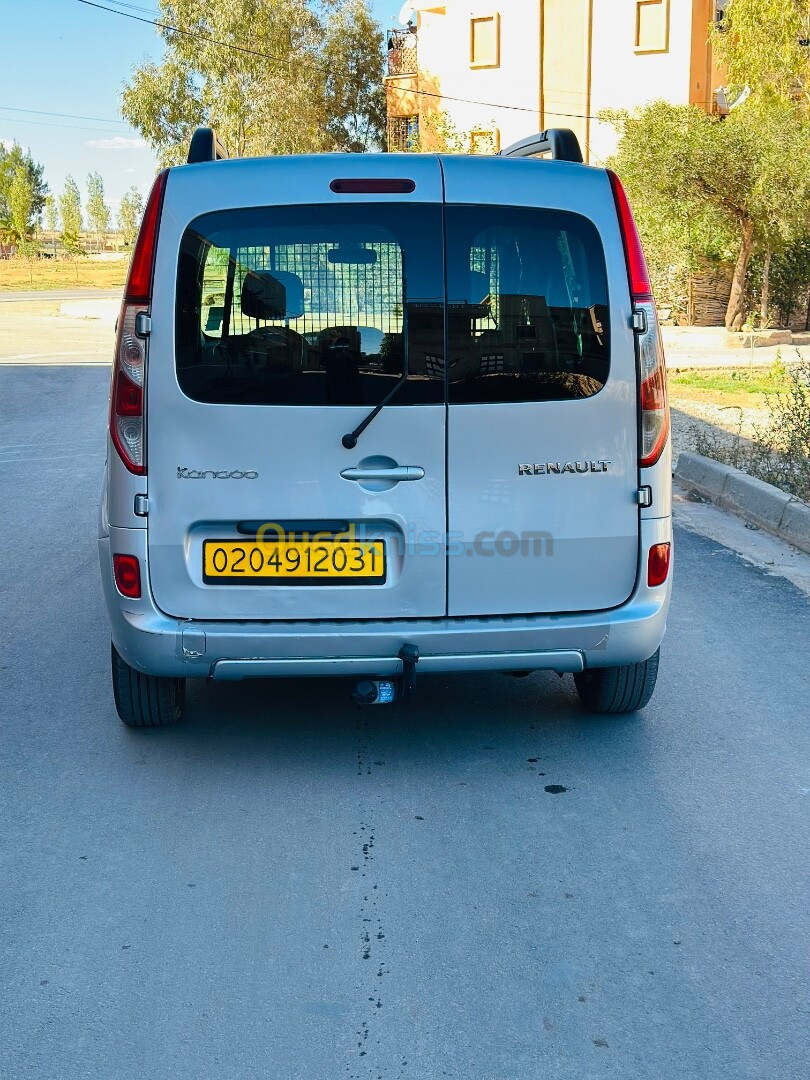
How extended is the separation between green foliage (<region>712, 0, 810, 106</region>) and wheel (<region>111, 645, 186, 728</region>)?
2176cm

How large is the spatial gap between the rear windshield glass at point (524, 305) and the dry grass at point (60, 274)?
169ft

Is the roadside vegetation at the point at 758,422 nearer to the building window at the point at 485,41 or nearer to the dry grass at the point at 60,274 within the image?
the building window at the point at 485,41

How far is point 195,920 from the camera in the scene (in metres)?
3.43

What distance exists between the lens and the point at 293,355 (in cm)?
416

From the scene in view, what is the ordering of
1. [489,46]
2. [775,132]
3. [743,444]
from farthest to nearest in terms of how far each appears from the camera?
[489,46] < [775,132] < [743,444]

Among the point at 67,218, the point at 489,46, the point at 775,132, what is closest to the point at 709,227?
the point at 775,132

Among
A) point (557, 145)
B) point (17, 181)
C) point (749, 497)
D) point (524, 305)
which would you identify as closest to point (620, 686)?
point (524, 305)

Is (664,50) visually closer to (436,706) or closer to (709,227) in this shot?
(709,227)

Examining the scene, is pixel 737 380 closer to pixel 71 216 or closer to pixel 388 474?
pixel 388 474

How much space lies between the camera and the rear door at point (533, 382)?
13.7 feet

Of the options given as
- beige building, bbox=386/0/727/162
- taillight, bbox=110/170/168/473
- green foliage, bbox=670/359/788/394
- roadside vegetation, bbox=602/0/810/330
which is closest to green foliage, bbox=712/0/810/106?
roadside vegetation, bbox=602/0/810/330

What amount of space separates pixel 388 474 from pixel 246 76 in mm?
50370

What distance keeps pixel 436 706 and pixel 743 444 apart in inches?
294

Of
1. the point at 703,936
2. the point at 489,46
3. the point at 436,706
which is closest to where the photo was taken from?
the point at 703,936
